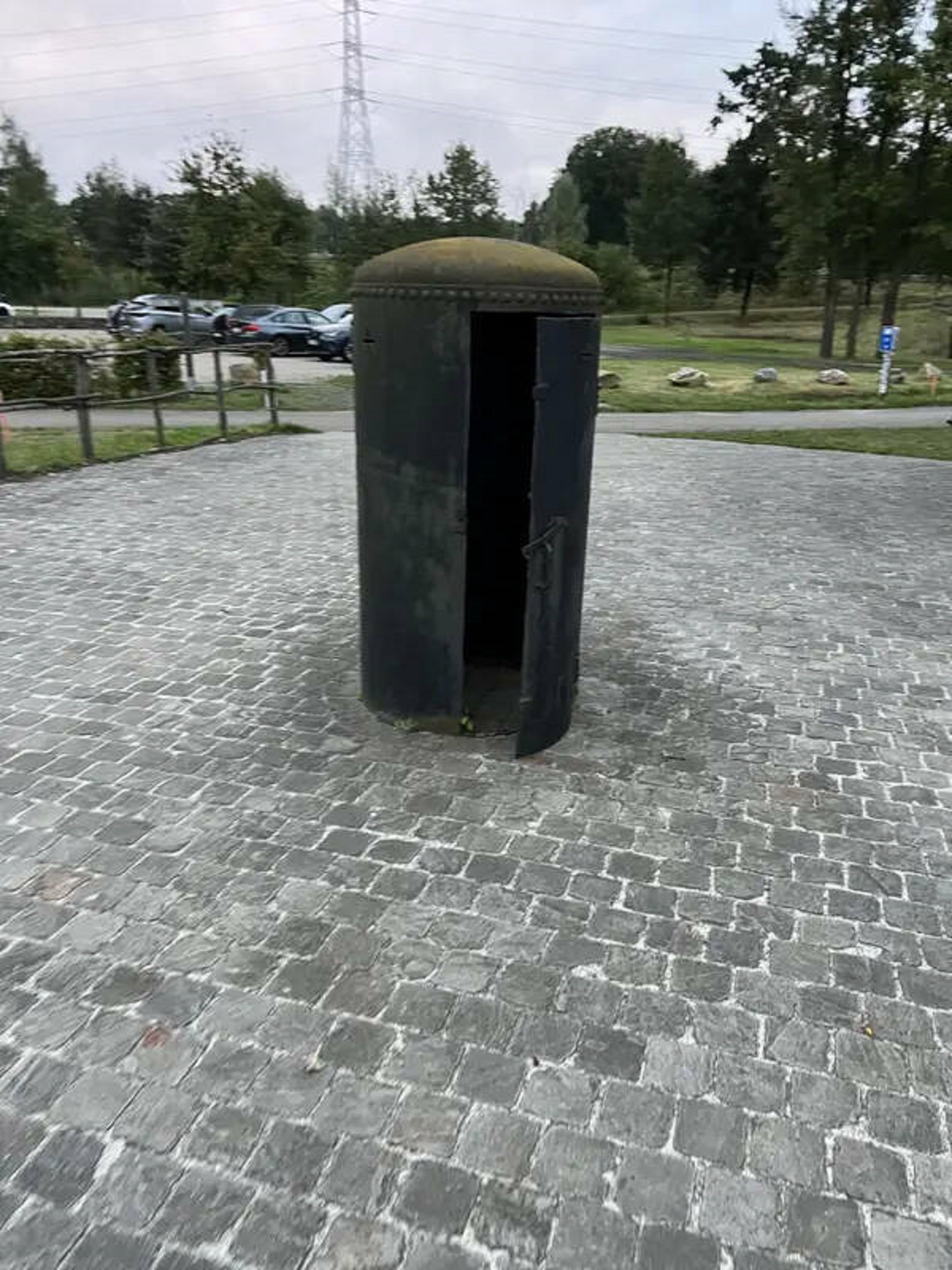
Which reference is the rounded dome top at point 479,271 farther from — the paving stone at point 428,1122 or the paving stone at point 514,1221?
the paving stone at point 514,1221

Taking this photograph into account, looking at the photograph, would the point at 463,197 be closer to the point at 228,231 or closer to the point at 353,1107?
the point at 228,231

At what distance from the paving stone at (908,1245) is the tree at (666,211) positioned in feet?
181

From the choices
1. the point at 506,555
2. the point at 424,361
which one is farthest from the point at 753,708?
the point at 424,361

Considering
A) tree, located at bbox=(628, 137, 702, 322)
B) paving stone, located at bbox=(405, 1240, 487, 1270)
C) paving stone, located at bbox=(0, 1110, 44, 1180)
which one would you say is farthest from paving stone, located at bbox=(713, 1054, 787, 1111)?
tree, located at bbox=(628, 137, 702, 322)

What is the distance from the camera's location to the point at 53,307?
150 ft

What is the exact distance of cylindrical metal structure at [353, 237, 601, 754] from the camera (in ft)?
13.6

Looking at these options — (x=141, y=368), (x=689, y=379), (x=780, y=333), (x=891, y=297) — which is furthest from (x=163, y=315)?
(x=780, y=333)

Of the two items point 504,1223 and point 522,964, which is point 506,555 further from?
point 504,1223

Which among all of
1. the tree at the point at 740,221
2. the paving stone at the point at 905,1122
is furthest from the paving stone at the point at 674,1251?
the tree at the point at 740,221

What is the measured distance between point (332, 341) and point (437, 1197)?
2630 centimetres

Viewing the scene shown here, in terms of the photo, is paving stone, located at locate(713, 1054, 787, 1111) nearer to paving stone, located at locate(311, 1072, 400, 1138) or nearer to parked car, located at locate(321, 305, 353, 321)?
paving stone, located at locate(311, 1072, 400, 1138)

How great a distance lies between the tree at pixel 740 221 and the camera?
5438 cm

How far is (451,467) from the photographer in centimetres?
436

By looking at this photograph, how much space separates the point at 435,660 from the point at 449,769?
55 cm
